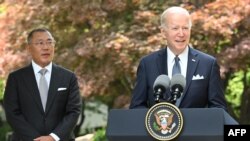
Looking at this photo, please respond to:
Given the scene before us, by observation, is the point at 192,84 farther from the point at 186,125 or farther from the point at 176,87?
the point at 186,125

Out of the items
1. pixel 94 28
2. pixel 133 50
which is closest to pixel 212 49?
pixel 133 50

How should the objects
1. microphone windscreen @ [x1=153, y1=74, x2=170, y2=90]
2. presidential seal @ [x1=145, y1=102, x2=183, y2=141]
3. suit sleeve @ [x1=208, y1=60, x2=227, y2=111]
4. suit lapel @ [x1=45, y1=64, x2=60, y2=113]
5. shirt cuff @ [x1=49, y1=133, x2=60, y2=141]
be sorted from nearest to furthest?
presidential seal @ [x1=145, y1=102, x2=183, y2=141] → microphone windscreen @ [x1=153, y1=74, x2=170, y2=90] → suit sleeve @ [x1=208, y1=60, x2=227, y2=111] → shirt cuff @ [x1=49, y1=133, x2=60, y2=141] → suit lapel @ [x1=45, y1=64, x2=60, y2=113]

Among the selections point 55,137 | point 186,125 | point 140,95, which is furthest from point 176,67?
point 55,137

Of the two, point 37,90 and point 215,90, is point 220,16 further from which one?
point 215,90

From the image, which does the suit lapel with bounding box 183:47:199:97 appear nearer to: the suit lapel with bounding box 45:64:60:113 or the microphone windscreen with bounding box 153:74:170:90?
the microphone windscreen with bounding box 153:74:170:90

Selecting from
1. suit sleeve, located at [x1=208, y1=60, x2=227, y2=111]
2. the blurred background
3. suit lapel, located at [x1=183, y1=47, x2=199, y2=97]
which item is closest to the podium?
suit sleeve, located at [x1=208, y1=60, x2=227, y2=111]

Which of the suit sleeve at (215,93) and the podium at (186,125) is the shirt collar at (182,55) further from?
the podium at (186,125)

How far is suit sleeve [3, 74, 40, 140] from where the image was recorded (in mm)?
6207

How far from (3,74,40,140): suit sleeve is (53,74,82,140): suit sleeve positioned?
216mm

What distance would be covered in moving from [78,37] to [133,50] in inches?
51.6

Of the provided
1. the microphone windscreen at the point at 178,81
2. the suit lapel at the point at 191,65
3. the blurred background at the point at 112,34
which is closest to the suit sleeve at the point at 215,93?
the suit lapel at the point at 191,65

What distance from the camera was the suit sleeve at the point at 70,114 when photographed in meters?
6.20

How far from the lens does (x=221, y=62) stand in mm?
10281

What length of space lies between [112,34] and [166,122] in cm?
665
